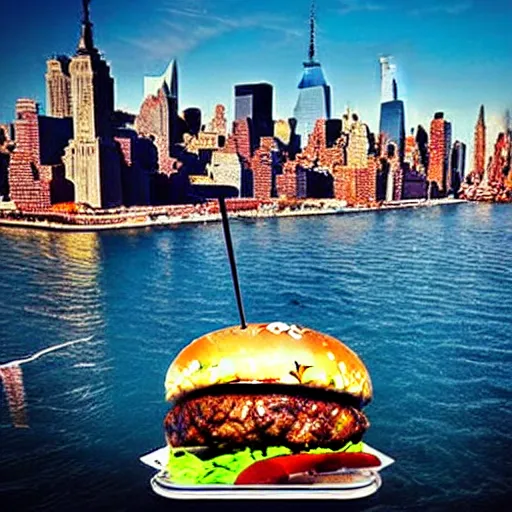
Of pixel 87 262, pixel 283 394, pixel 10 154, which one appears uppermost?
pixel 10 154

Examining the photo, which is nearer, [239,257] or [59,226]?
[239,257]

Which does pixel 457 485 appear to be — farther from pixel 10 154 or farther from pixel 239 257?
pixel 10 154

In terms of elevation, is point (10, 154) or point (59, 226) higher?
point (10, 154)

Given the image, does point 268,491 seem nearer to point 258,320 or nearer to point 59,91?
point 258,320

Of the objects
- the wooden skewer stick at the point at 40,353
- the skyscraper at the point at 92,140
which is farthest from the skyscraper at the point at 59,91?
the wooden skewer stick at the point at 40,353

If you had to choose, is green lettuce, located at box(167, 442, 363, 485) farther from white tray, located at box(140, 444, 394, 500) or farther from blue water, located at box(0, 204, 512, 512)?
blue water, located at box(0, 204, 512, 512)

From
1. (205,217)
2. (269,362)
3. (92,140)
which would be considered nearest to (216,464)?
(269,362)

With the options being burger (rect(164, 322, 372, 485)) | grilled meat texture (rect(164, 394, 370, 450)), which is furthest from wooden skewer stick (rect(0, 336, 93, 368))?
grilled meat texture (rect(164, 394, 370, 450))

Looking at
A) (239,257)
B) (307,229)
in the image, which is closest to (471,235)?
(307,229)
